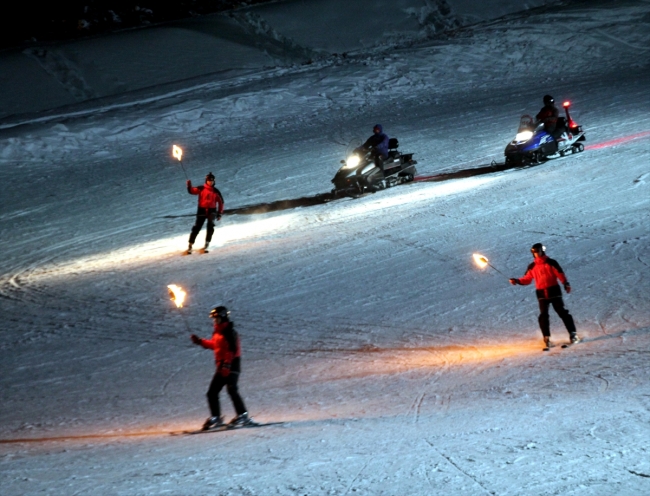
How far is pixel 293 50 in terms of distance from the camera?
36969 mm

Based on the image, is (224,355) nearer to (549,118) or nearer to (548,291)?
(548,291)

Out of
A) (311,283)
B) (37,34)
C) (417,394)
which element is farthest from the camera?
(37,34)

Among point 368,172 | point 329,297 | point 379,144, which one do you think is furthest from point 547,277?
point 379,144

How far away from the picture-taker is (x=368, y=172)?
18.4m

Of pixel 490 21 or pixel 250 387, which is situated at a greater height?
pixel 490 21

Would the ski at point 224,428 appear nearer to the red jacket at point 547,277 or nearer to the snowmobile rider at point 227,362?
the snowmobile rider at point 227,362

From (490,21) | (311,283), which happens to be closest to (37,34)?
(490,21)

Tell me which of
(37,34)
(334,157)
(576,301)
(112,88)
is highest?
(37,34)

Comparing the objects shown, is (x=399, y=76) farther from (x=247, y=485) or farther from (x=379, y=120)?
(x=247, y=485)

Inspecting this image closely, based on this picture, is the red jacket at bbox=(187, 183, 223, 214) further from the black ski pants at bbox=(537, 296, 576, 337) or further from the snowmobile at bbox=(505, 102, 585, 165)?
the black ski pants at bbox=(537, 296, 576, 337)

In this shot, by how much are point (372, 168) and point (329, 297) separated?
6908 millimetres

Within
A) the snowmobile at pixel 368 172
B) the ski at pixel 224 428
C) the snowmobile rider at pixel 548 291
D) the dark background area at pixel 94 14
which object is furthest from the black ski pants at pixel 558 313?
the dark background area at pixel 94 14

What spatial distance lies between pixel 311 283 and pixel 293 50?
25.8m

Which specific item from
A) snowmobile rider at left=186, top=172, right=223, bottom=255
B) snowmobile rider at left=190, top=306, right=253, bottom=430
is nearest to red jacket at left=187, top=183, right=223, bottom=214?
snowmobile rider at left=186, top=172, right=223, bottom=255
